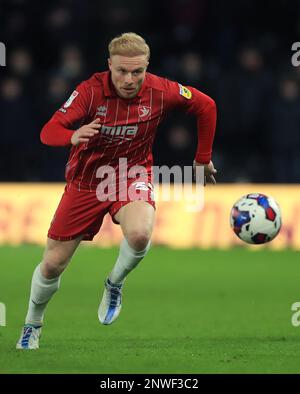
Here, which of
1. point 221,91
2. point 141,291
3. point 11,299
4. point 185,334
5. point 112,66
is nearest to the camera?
point 112,66

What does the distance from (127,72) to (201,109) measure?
0.70 meters

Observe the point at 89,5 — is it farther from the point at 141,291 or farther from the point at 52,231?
the point at 52,231

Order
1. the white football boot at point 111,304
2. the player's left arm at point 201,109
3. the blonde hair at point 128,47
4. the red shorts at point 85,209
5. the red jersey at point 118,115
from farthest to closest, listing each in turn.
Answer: the white football boot at point 111,304, the player's left arm at point 201,109, the red shorts at point 85,209, the red jersey at point 118,115, the blonde hair at point 128,47

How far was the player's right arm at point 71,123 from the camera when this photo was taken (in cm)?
615

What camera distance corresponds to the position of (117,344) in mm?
6926

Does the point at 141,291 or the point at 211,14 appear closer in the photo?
the point at 141,291

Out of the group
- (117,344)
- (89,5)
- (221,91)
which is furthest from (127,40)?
(89,5)

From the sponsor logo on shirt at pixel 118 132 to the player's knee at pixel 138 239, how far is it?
613 mm

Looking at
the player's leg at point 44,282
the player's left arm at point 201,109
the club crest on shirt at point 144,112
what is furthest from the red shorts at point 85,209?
the player's left arm at point 201,109

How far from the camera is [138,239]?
21.7 feet

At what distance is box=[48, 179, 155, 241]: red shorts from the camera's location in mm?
6781

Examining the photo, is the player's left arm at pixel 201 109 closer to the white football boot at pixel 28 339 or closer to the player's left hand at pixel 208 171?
the player's left hand at pixel 208 171

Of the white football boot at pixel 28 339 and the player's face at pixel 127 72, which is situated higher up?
the player's face at pixel 127 72

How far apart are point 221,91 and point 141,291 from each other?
14.4ft
